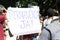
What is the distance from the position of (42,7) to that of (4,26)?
1988 centimetres

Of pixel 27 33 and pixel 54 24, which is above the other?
pixel 54 24

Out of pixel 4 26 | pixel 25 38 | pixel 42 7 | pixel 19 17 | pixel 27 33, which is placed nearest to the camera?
pixel 25 38

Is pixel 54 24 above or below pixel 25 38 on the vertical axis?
above

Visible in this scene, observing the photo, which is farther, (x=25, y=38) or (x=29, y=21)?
(x=29, y=21)

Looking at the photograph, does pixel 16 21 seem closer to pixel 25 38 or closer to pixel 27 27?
pixel 27 27

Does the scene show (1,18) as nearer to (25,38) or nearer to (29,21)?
(29,21)

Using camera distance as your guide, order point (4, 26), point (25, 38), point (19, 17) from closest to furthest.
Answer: point (25, 38)
point (19, 17)
point (4, 26)

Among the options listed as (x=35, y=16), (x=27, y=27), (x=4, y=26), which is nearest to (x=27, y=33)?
(x=27, y=27)

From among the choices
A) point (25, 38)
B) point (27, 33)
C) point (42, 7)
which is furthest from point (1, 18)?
point (42, 7)

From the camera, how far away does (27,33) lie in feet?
22.2

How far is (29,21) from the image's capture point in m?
7.29

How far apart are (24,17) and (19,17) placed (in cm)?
14

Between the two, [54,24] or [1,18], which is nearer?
[54,24]

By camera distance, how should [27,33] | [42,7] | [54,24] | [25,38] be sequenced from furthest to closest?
[42,7]
[27,33]
[25,38]
[54,24]
